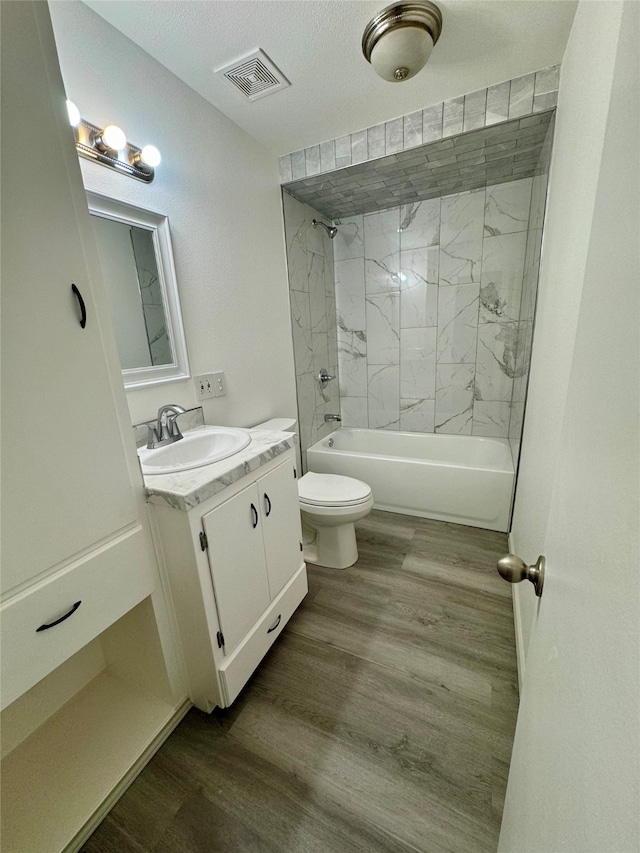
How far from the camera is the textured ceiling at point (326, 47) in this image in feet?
4.07

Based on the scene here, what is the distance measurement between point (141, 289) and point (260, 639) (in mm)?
1538

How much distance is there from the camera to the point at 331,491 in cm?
195

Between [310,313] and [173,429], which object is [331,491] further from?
[310,313]

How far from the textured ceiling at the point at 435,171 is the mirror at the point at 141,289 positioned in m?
1.25

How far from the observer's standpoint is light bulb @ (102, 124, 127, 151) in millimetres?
1194

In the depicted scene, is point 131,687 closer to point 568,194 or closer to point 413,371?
point 568,194

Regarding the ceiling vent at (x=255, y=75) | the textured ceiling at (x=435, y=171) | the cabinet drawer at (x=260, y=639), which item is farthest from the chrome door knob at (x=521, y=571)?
the textured ceiling at (x=435, y=171)

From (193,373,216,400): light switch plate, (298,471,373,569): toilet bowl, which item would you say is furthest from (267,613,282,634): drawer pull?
(193,373,216,400): light switch plate

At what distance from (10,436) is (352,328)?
278 centimetres

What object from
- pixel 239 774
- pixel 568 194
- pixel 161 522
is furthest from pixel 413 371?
pixel 239 774

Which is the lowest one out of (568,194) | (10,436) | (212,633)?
(212,633)

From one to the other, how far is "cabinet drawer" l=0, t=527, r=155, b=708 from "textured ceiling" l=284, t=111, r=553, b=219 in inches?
93.5

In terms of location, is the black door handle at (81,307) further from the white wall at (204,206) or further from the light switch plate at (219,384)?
the light switch plate at (219,384)

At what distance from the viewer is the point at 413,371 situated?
2994 millimetres
